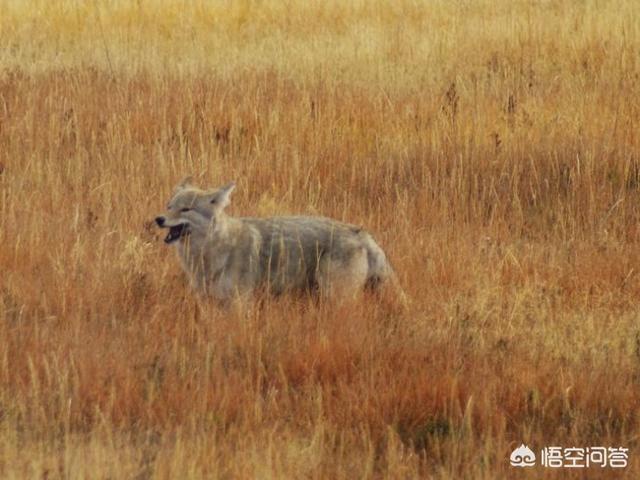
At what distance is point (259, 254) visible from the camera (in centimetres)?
755

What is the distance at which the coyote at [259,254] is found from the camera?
7379 mm

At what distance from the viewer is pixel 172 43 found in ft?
50.5

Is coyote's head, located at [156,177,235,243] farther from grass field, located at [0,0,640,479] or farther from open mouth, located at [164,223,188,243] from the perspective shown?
grass field, located at [0,0,640,479]

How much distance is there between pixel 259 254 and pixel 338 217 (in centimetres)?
183

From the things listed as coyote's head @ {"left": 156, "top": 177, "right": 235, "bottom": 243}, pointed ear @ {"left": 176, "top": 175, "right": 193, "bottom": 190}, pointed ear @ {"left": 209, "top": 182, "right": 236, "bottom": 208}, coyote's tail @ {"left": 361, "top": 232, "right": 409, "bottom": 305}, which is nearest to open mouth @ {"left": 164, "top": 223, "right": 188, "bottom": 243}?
coyote's head @ {"left": 156, "top": 177, "right": 235, "bottom": 243}

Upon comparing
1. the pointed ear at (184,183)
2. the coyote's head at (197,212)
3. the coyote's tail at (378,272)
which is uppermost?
the pointed ear at (184,183)

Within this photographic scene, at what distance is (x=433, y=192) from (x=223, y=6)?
8857 millimetres

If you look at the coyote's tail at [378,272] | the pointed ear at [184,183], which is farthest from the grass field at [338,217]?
the pointed ear at [184,183]

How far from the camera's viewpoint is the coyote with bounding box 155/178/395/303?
738 centimetres

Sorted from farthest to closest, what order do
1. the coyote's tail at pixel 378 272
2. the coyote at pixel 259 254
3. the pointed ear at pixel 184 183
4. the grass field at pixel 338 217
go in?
the pointed ear at pixel 184 183 < the coyote's tail at pixel 378 272 < the coyote at pixel 259 254 < the grass field at pixel 338 217

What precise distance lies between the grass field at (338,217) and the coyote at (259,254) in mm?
219

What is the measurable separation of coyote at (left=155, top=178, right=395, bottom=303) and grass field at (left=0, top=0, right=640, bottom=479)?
0.22 metres

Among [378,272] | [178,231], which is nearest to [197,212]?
[178,231]

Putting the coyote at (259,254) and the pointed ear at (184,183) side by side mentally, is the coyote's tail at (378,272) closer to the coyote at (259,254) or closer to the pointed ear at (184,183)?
the coyote at (259,254)
